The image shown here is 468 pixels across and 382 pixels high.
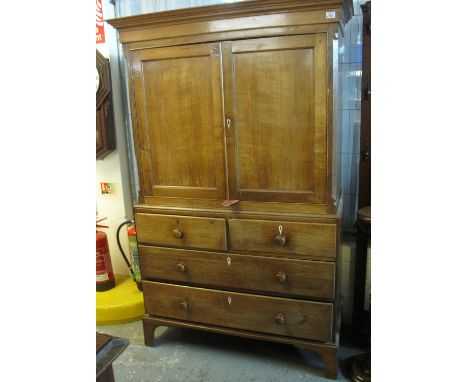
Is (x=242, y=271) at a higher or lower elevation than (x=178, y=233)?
lower

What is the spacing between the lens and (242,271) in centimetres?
173

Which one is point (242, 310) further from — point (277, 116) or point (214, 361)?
point (277, 116)

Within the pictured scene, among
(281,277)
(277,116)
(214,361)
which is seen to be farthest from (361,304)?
(277,116)

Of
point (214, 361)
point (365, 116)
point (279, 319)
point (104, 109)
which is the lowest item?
point (214, 361)

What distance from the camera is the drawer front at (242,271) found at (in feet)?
5.30

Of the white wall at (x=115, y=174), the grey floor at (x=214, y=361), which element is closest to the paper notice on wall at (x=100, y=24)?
the white wall at (x=115, y=174)

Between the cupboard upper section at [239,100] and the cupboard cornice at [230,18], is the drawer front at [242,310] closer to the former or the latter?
the cupboard upper section at [239,100]

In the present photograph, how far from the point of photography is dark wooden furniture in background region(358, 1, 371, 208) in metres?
1.76

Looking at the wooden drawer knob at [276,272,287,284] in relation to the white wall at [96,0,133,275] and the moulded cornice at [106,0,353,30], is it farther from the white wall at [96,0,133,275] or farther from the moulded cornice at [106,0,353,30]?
the white wall at [96,0,133,275]

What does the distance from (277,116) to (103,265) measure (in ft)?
5.03

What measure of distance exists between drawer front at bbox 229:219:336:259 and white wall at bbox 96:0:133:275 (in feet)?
3.50

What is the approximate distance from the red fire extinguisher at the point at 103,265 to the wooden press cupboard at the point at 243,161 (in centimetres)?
57

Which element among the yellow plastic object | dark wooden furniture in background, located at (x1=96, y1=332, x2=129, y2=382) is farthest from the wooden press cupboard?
dark wooden furniture in background, located at (x1=96, y1=332, x2=129, y2=382)
